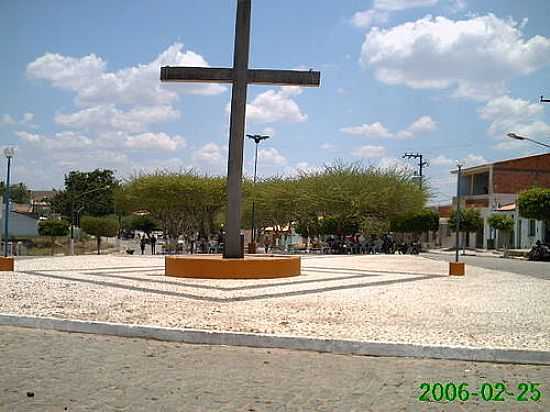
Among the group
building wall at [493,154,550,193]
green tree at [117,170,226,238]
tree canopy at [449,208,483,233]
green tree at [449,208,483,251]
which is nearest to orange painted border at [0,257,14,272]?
green tree at [117,170,226,238]

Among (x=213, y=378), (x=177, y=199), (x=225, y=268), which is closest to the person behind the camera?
(x=213, y=378)

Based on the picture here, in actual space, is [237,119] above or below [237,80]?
below

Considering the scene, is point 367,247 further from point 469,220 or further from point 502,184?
point 502,184

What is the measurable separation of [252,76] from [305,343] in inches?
408

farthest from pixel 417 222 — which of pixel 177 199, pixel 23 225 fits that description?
pixel 23 225

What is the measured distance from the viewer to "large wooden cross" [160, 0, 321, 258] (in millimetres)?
17094

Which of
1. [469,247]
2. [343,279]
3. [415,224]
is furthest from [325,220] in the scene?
[343,279]

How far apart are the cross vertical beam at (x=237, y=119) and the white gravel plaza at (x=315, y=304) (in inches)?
80.2

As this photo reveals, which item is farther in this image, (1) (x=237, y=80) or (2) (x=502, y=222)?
(2) (x=502, y=222)

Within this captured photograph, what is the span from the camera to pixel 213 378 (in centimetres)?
656

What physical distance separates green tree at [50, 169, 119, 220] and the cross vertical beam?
60955 mm

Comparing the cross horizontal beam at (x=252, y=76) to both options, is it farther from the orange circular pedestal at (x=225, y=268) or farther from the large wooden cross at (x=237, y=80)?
the orange circular pedestal at (x=225, y=268)

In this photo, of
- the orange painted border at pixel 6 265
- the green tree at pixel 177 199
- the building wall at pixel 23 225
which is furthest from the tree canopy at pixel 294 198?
the orange painted border at pixel 6 265

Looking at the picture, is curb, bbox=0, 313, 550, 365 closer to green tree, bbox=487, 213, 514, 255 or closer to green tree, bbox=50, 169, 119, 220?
green tree, bbox=487, 213, 514, 255
